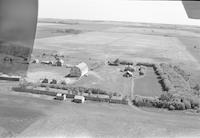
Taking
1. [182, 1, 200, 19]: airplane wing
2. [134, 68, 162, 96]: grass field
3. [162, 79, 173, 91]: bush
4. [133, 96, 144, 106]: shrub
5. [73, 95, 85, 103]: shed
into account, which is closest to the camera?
[182, 1, 200, 19]: airplane wing

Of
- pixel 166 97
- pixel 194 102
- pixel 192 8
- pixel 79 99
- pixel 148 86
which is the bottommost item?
pixel 79 99

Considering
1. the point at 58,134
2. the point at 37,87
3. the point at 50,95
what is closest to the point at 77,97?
the point at 50,95

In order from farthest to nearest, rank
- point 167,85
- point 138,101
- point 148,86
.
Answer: point 148,86, point 167,85, point 138,101

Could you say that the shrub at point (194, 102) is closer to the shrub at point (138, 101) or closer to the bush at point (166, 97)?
the bush at point (166, 97)

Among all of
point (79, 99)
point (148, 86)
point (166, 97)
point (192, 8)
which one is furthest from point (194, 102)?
point (192, 8)

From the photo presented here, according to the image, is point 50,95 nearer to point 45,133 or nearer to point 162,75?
point 45,133

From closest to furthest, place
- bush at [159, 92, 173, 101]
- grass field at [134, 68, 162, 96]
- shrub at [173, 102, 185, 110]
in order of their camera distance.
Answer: shrub at [173, 102, 185, 110]
bush at [159, 92, 173, 101]
grass field at [134, 68, 162, 96]

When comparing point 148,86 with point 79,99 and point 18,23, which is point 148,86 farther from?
point 18,23

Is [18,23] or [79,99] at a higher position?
[18,23]

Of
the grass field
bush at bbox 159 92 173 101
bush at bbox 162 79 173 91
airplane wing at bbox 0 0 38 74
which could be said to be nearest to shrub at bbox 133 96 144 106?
bush at bbox 159 92 173 101

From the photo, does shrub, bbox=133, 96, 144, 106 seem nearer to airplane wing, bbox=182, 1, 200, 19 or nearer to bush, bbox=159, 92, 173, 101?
→ bush, bbox=159, 92, 173, 101

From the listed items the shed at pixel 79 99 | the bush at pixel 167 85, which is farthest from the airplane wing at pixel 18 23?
the bush at pixel 167 85
